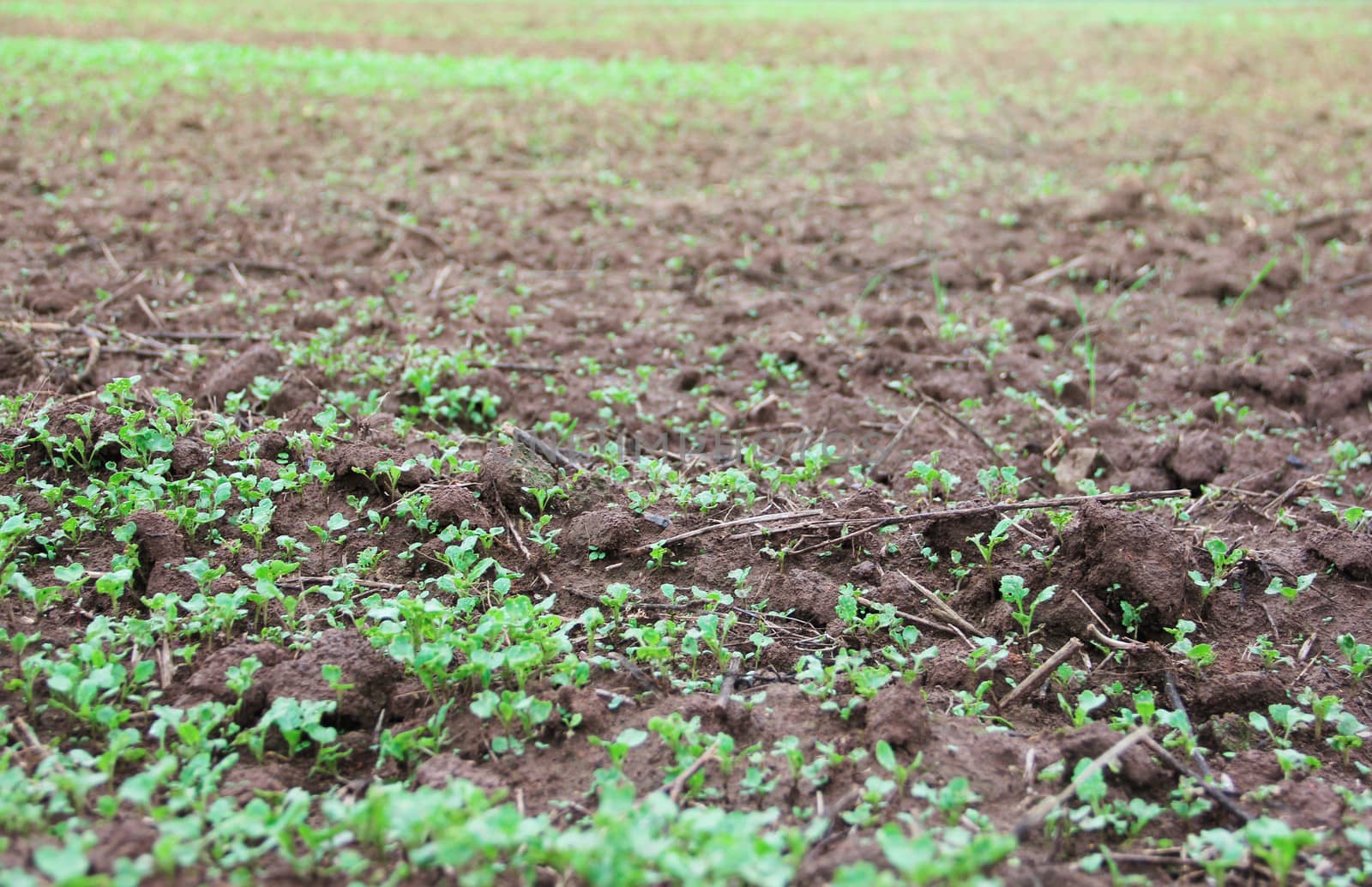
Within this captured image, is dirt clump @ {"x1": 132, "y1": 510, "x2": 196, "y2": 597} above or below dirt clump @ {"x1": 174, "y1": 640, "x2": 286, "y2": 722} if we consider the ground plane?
above

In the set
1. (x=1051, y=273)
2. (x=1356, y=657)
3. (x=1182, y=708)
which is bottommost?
(x=1182, y=708)

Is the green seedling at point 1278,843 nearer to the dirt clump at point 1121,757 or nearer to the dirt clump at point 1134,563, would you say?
the dirt clump at point 1121,757

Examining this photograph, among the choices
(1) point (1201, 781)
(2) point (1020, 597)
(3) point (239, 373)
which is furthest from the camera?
(3) point (239, 373)

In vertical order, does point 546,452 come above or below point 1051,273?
below

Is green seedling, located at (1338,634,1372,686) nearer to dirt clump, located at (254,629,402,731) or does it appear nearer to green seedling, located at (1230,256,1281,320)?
dirt clump, located at (254,629,402,731)

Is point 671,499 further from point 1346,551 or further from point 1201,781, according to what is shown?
point 1346,551

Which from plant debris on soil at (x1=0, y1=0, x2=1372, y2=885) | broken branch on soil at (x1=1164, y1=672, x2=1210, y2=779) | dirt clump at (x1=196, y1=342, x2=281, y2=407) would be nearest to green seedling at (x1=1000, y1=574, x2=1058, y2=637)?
plant debris on soil at (x1=0, y1=0, x2=1372, y2=885)

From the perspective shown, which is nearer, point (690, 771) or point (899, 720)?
point (690, 771)

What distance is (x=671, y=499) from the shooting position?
133 inches

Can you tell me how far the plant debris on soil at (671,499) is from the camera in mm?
2127

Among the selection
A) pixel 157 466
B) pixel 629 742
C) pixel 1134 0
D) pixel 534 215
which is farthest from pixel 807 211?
pixel 1134 0

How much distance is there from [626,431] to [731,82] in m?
6.80

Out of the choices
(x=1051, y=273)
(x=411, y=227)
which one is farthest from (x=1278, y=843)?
(x=411, y=227)

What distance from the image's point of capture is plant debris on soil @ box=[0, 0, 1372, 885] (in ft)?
6.98
